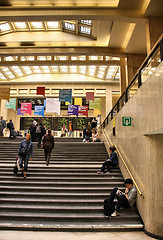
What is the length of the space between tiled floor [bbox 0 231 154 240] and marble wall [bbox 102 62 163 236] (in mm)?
416

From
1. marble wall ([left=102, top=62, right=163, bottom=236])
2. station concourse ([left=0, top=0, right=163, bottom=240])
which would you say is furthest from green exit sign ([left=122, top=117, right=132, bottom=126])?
marble wall ([left=102, top=62, right=163, bottom=236])

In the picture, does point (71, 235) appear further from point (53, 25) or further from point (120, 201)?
point (53, 25)

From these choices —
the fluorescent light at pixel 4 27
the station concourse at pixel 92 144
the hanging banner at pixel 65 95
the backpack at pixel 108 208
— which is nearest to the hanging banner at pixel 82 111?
the station concourse at pixel 92 144

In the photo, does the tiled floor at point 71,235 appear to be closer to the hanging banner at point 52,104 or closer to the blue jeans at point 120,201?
the blue jeans at point 120,201

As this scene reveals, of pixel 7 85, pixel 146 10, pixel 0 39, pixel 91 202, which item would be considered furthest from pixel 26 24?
pixel 7 85

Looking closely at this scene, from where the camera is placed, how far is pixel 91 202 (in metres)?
5.70

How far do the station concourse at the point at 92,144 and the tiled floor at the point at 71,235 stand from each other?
24mm

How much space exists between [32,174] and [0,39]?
8857 millimetres

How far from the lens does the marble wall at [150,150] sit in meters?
4.43

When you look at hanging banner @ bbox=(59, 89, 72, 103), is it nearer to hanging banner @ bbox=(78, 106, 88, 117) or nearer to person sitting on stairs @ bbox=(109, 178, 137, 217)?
hanging banner @ bbox=(78, 106, 88, 117)

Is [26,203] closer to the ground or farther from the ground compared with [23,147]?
closer to the ground

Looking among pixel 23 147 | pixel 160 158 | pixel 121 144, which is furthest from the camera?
pixel 121 144

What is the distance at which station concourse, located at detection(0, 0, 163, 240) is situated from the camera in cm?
469

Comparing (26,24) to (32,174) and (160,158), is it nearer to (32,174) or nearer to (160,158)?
(32,174)
